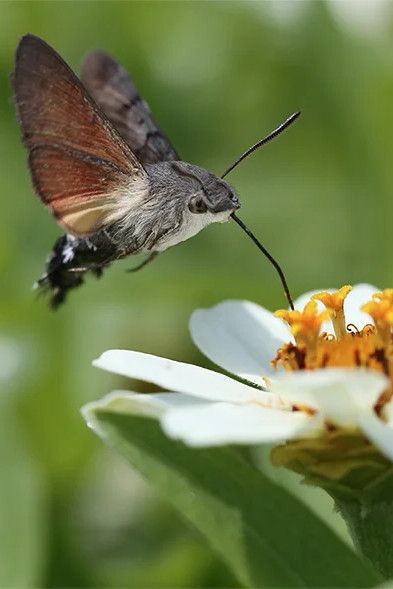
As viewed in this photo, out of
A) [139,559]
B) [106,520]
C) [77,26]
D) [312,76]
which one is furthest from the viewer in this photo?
[77,26]

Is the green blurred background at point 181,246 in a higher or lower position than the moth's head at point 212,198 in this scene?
lower

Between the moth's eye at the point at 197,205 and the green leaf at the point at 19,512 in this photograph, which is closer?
the moth's eye at the point at 197,205

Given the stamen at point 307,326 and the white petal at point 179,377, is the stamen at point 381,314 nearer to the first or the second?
the stamen at point 307,326

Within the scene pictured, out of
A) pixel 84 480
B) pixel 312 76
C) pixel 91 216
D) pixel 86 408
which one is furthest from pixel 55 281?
pixel 312 76

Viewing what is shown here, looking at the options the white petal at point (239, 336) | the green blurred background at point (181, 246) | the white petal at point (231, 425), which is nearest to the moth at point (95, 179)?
the white petal at point (239, 336)

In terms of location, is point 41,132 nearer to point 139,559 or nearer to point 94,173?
point 94,173

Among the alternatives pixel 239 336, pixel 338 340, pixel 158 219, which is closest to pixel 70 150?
pixel 158 219

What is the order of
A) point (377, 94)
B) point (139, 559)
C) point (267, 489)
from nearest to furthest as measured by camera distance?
point (267, 489) → point (139, 559) → point (377, 94)
